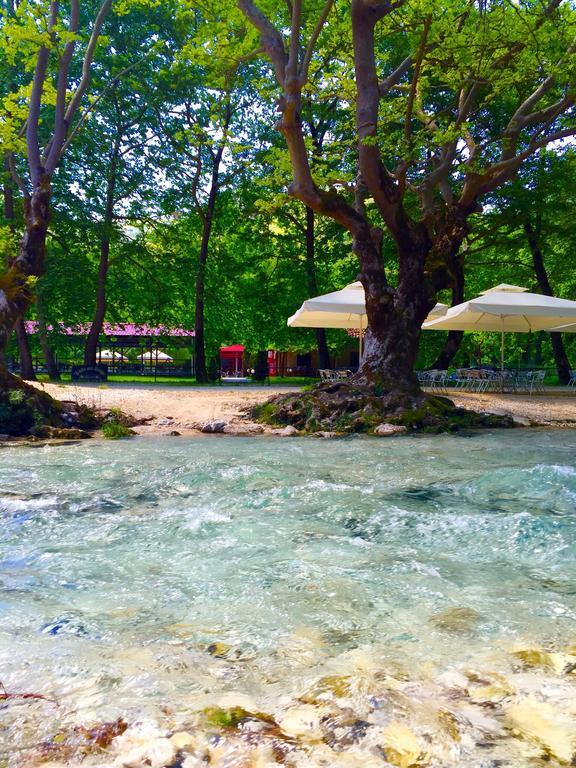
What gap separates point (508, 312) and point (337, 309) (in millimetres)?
4230

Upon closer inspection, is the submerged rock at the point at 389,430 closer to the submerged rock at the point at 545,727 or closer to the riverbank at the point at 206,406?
the riverbank at the point at 206,406

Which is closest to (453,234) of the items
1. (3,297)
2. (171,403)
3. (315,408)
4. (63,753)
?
(315,408)

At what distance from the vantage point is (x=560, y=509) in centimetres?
531

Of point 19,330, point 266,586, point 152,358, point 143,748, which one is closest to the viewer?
point 143,748

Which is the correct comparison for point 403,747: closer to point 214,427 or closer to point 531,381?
point 214,427

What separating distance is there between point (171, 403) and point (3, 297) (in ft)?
14.1

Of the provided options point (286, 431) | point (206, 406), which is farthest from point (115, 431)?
point (206, 406)

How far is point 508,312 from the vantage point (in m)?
15.6

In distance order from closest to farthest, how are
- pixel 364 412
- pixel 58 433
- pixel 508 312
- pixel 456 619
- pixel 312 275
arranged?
pixel 456 619
pixel 58 433
pixel 364 412
pixel 508 312
pixel 312 275

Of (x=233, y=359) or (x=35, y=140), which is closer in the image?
(x=35, y=140)

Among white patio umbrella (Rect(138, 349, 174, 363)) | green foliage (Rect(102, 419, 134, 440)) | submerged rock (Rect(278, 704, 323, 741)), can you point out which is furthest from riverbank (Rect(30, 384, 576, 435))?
white patio umbrella (Rect(138, 349, 174, 363))

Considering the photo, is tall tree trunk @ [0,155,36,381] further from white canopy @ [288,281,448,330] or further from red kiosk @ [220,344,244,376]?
red kiosk @ [220,344,244,376]

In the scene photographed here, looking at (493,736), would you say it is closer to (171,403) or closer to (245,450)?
(245,450)

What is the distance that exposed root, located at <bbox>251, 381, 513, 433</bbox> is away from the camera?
11461 millimetres
